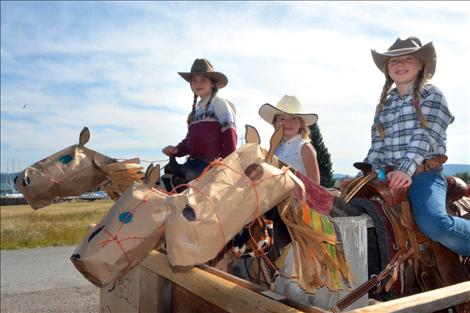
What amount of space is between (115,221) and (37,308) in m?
5.04

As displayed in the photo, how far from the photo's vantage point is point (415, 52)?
275 centimetres

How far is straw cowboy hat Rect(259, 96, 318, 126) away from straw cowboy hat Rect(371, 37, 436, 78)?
128 cm

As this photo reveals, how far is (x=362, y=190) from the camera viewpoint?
8.64 ft

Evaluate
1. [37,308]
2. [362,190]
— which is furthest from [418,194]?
[37,308]

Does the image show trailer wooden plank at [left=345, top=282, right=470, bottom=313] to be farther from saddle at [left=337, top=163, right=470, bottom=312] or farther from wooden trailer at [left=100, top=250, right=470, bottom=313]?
saddle at [left=337, top=163, right=470, bottom=312]

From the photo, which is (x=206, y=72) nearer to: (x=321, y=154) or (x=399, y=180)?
(x=399, y=180)

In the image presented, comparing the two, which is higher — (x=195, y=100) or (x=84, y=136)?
(x=195, y=100)

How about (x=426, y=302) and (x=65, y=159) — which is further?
(x=65, y=159)

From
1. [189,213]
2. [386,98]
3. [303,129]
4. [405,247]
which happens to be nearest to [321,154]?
[303,129]

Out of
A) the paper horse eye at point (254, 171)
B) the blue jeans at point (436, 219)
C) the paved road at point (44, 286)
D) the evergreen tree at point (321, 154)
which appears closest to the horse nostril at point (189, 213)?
the paper horse eye at point (254, 171)

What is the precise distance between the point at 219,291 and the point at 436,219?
4.21 feet

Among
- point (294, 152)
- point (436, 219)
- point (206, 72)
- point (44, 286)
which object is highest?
point (206, 72)

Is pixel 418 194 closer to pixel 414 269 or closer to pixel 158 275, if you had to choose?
pixel 414 269

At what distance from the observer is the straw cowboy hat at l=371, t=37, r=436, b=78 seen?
8.98ft
